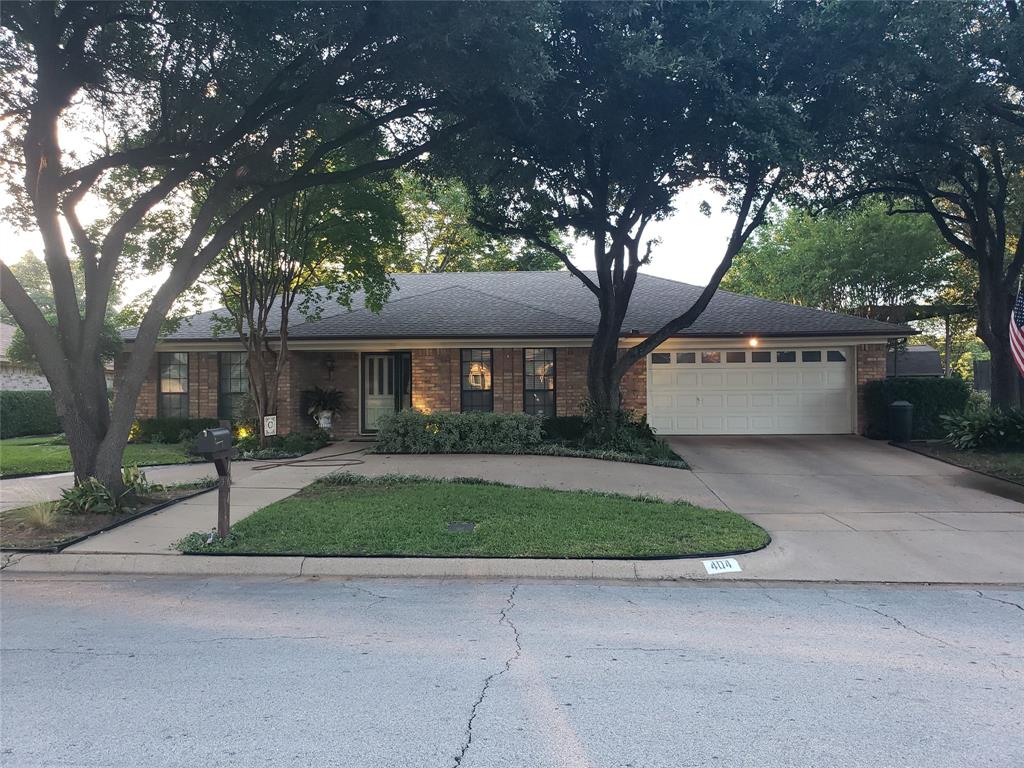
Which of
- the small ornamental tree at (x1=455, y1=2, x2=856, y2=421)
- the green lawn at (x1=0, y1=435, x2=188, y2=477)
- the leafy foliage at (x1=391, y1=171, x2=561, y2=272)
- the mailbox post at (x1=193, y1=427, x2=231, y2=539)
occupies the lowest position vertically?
the green lawn at (x1=0, y1=435, x2=188, y2=477)

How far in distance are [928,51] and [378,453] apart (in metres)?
11.9

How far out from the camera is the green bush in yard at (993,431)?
14.1m

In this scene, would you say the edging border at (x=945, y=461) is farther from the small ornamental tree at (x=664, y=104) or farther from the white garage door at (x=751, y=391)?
the small ornamental tree at (x=664, y=104)

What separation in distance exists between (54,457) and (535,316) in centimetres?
1118

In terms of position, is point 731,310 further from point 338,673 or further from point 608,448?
point 338,673

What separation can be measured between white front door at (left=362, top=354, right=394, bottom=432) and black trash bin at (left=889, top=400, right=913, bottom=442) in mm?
11902

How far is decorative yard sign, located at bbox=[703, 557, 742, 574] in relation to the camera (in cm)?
695

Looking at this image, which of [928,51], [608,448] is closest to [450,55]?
[928,51]

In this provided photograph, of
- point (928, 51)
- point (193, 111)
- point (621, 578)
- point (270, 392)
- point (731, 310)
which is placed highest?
point (928, 51)

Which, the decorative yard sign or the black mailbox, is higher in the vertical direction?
the black mailbox

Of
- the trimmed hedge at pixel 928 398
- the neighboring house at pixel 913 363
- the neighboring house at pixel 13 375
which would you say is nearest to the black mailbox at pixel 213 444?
the trimmed hedge at pixel 928 398

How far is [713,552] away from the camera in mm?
7293

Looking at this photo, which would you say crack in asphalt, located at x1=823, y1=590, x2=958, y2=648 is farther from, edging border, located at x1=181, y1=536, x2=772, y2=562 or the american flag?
the american flag

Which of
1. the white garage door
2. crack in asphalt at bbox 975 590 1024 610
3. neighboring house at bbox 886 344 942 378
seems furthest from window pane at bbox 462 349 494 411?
neighboring house at bbox 886 344 942 378
